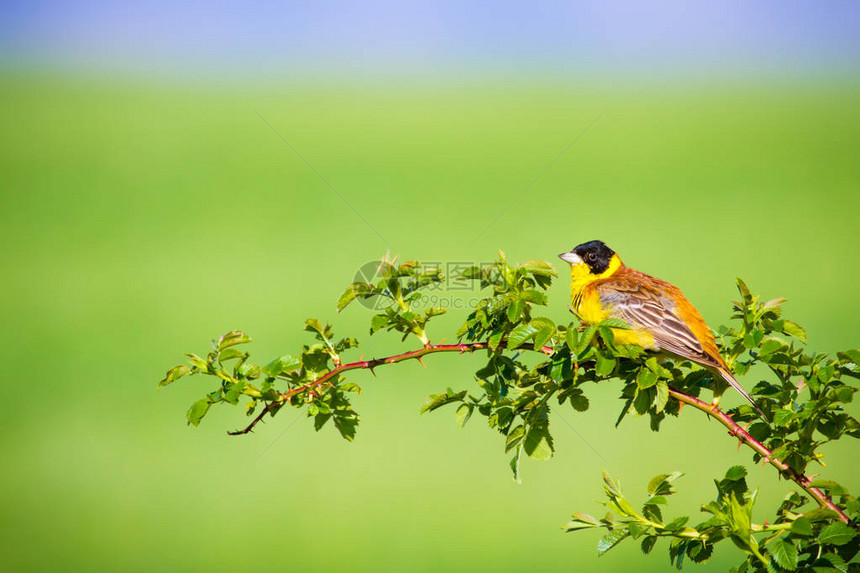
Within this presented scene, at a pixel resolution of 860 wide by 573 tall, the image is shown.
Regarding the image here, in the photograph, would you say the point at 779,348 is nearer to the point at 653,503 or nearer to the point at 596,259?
the point at 653,503

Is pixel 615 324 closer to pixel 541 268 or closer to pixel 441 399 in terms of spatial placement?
pixel 541 268

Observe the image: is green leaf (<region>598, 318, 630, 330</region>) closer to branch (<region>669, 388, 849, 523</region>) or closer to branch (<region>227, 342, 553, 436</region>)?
branch (<region>227, 342, 553, 436</region>)

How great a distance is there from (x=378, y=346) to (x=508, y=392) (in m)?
8.11

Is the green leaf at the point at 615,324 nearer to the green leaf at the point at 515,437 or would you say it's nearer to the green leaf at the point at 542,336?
the green leaf at the point at 542,336

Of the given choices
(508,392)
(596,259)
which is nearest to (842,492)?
(508,392)

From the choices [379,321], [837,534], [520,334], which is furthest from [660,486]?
[379,321]

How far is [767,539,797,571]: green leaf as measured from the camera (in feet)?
4.45

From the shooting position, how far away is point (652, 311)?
3.08 meters

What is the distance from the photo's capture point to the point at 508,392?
1.83m

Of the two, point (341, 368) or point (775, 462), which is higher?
point (341, 368)

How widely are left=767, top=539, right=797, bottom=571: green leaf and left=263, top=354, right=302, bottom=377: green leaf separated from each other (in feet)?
3.79

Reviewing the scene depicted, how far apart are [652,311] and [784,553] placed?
1.78 metres

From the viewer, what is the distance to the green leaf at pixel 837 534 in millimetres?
1396

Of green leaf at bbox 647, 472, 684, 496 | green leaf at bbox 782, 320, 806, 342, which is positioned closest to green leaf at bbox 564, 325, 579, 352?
green leaf at bbox 647, 472, 684, 496
